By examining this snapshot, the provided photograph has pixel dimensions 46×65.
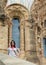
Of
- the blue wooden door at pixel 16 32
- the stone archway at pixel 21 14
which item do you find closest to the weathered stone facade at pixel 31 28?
the stone archway at pixel 21 14

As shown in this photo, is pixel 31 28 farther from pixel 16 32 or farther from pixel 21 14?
pixel 21 14

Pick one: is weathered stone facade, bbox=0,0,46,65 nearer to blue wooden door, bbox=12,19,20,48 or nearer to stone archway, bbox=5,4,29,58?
stone archway, bbox=5,4,29,58

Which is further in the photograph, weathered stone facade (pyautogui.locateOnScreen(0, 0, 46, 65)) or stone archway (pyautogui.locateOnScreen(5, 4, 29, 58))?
stone archway (pyautogui.locateOnScreen(5, 4, 29, 58))

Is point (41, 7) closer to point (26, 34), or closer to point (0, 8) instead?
point (26, 34)

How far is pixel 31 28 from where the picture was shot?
20.2 m

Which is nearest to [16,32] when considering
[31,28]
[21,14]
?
[31,28]

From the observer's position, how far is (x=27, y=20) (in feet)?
67.5

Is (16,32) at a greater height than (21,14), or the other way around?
(21,14)

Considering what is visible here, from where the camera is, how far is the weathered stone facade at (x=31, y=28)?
19.6 metres

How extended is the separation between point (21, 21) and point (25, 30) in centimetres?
64

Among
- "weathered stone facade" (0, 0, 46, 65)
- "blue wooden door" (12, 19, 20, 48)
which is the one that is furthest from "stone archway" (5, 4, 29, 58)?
"blue wooden door" (12, 19, 20, 48)

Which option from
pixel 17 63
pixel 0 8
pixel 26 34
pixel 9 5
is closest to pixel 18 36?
pixel 26 34

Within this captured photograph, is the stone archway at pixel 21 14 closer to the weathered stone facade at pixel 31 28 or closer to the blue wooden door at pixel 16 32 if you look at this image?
the weathered stone facade at pixel 31 28

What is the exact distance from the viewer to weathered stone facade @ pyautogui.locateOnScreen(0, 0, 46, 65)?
19578 mm
